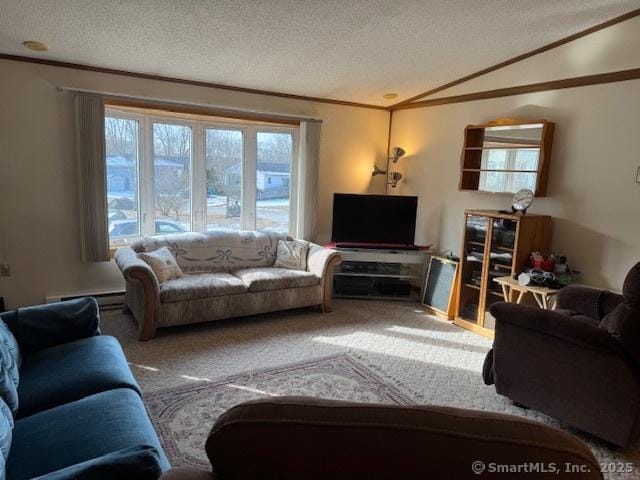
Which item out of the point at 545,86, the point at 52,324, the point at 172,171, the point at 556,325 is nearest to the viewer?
the point at 52,324

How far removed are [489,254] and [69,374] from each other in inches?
137

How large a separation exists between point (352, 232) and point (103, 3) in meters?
3.26

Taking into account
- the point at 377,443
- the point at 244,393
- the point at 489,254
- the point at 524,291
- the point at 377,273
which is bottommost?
the point at 244,393

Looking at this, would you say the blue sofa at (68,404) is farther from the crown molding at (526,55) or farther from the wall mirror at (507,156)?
the crown molding at (526,55)

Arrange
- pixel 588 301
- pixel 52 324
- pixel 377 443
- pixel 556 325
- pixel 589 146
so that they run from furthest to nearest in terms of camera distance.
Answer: pixel 589 146
pixel 588 301
pixel 556 325
pixel 52 324
pixel 377 443

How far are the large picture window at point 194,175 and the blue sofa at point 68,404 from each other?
2.24 meters

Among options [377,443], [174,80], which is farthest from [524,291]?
[174,80]

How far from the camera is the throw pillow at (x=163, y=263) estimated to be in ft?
A: 12.7

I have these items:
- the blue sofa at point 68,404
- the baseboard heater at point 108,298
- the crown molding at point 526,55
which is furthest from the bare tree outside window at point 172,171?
the crown molding at point 526,55

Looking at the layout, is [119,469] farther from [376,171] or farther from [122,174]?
[376,171]

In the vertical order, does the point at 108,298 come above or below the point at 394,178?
below

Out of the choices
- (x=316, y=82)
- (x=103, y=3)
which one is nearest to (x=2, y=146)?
(x=103, y=3)

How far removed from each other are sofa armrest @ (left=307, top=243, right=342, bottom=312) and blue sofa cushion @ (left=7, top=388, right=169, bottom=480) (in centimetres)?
282

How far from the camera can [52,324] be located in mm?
2295
